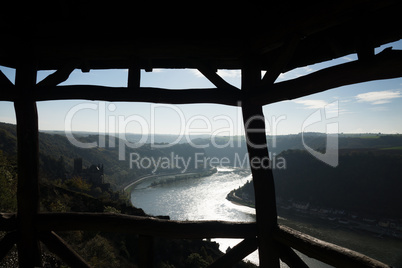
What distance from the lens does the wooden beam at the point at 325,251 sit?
5.06ft

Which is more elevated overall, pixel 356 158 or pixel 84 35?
pixel 84 35

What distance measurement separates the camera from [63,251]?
270 cm

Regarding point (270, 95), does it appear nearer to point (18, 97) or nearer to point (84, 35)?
point (84, 35)

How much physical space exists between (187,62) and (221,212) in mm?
52688

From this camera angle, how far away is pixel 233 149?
146 m

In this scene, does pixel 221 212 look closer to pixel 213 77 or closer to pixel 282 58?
pixel 213 77

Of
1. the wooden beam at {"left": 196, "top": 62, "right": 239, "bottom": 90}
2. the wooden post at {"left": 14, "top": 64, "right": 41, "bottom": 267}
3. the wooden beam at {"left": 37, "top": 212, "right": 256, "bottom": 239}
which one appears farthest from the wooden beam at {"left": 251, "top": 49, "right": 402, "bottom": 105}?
the wooden post at {"left": 14, "top": 64, "right": 41, "bottom": 267}

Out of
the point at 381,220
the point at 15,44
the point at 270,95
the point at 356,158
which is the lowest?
the point at 381,220

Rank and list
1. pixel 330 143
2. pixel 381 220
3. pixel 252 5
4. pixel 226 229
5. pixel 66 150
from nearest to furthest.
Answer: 1. pixel 252 5
2. pixel 226 229
3. pixel 381 220
4. pixel 66 150
5. pixel 330 143

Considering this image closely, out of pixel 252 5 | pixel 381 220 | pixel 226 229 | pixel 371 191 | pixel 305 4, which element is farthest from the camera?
pixel 371 191

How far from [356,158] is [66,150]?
95.0 m

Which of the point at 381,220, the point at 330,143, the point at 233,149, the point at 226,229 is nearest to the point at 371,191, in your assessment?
the point at 381,220

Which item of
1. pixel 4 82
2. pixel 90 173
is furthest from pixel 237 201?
pixel 4 82

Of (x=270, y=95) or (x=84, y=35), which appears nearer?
(x=270, y=95)
